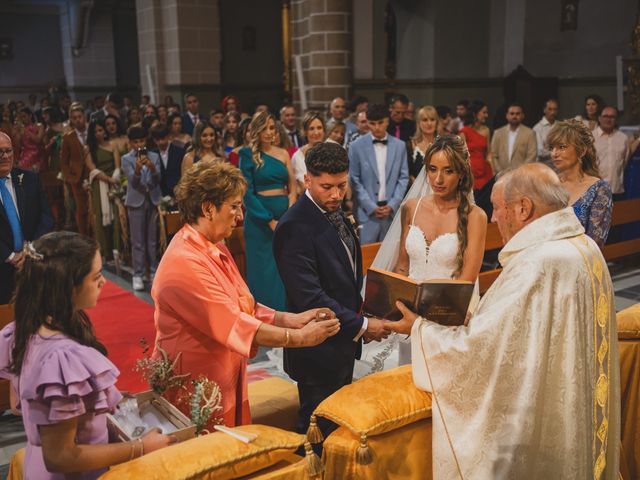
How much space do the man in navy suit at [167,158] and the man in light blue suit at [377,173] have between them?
2.05m

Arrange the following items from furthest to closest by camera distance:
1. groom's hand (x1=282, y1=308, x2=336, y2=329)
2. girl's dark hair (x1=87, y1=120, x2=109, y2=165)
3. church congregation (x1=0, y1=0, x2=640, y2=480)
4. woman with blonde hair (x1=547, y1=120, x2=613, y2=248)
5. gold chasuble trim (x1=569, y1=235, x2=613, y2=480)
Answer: girl's dark hair (x1=87, y1=120, x2=109, y2=165) → woman with blonde hair (x1=547, y1=120, x2=613, y2=248) → groom's hand (x1=282, y1=308, x2=336, y2=329) → gold chasuble trim (x1=569, y1=235, x2=613, y2=480) → church congregation (x1=0, y1=0, x2=640, y2=480)

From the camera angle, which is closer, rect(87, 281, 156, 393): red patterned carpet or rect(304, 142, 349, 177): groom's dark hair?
rect(304, 142, 349, 177): groom's dark hair

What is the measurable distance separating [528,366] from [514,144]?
630cm

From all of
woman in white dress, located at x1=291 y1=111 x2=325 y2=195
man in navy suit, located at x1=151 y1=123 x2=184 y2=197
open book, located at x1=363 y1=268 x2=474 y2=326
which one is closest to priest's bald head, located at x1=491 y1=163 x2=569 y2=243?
open book, located at x1=363 y1=268 x2=474 y2=326

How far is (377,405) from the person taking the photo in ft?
7.52

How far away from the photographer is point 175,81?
12.9m

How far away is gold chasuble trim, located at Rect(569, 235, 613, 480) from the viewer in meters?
2.27

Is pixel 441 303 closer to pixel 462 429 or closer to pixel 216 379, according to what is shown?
pixel 462 429

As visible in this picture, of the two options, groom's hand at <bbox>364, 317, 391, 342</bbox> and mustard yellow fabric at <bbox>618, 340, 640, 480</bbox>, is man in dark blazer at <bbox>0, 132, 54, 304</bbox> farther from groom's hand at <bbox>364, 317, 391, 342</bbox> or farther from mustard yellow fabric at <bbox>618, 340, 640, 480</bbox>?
mustard yellow fabric at <bbox>618, 340, 640, 480</bbox>

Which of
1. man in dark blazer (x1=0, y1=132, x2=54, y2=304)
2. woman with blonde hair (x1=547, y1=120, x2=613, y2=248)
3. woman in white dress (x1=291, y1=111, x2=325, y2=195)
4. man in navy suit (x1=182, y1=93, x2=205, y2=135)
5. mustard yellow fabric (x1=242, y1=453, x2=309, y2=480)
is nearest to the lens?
mustard yellow fabric (x1=242, y1=453, x2=309, y2=480)

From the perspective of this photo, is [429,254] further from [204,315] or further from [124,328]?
[124,328]

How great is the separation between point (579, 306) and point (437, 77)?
39.6ft

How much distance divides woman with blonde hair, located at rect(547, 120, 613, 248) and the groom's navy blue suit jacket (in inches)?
72.9

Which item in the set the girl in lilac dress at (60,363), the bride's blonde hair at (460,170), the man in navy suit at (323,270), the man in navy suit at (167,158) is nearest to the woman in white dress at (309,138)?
the man in navy suit at (167,158)
